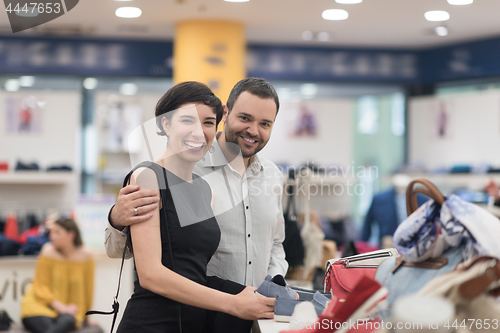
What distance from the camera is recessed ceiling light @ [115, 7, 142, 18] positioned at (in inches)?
190

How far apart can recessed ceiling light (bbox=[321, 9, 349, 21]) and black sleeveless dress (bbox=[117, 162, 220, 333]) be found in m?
3.81

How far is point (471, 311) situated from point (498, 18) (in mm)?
4934

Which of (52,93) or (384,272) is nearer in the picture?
(384,272)

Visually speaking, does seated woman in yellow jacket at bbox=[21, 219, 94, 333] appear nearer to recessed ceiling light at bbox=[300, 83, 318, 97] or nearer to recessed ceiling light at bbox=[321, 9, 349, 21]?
recessed ceiling light at bbox=[321, 9, 349, 21]

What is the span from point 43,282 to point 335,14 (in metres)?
3.71

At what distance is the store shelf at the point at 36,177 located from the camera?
17.3 feet

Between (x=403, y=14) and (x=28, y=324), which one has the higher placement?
(x=403, y=14)

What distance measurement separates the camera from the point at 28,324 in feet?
13.2

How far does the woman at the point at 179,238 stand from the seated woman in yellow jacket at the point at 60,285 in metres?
2.99

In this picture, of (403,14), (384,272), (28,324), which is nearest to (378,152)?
(403,14)

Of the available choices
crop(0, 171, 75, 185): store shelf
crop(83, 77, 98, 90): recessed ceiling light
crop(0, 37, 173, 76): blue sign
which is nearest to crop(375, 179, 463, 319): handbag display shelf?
crop(0, 171, 75, 185): store shelf

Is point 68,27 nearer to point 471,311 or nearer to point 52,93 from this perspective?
point 52,93

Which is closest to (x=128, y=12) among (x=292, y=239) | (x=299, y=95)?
(x=299, y=95)

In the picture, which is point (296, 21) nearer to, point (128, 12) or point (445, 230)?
point (128, 12)
